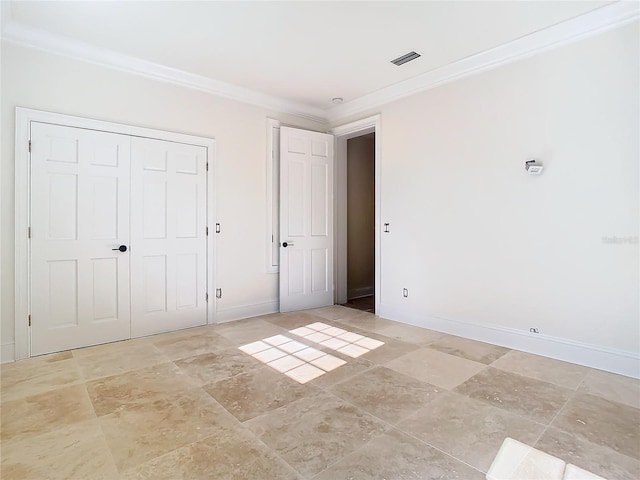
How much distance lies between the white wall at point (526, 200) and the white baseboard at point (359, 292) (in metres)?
1.57

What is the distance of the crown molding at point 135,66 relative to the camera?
3006 millimetres

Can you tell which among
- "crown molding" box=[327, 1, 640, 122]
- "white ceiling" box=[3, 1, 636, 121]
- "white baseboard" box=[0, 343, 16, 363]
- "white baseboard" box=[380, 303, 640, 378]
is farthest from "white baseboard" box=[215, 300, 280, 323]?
"crown molding" box=[327, 1, 640, 122]

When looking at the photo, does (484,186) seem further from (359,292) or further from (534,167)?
(359,292)

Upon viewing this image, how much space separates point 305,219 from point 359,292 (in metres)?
1.92

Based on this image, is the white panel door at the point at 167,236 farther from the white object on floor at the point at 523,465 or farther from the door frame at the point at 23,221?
the white object on floor at the point at 523,465

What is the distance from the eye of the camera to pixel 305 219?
4938 millimetres

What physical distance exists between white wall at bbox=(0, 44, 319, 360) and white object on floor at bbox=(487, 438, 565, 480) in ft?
10.8

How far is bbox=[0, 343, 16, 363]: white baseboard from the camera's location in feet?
9.78

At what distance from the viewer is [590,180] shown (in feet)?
9.43

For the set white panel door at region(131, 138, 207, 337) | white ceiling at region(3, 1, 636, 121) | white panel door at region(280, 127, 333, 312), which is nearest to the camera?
white ceiling at region(3, 1, 636, 121)

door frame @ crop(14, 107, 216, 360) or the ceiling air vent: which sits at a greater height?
the ceiling air vent

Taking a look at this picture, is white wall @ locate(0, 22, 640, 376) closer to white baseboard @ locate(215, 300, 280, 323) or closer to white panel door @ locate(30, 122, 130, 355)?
white baseboard @ locate(215, 300, 280, 323)

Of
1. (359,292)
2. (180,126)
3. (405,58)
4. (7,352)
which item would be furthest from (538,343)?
(7,352)

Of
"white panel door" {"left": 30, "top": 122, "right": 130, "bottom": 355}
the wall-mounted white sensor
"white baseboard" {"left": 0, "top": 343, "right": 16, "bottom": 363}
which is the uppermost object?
the wall-mounted white sensor
